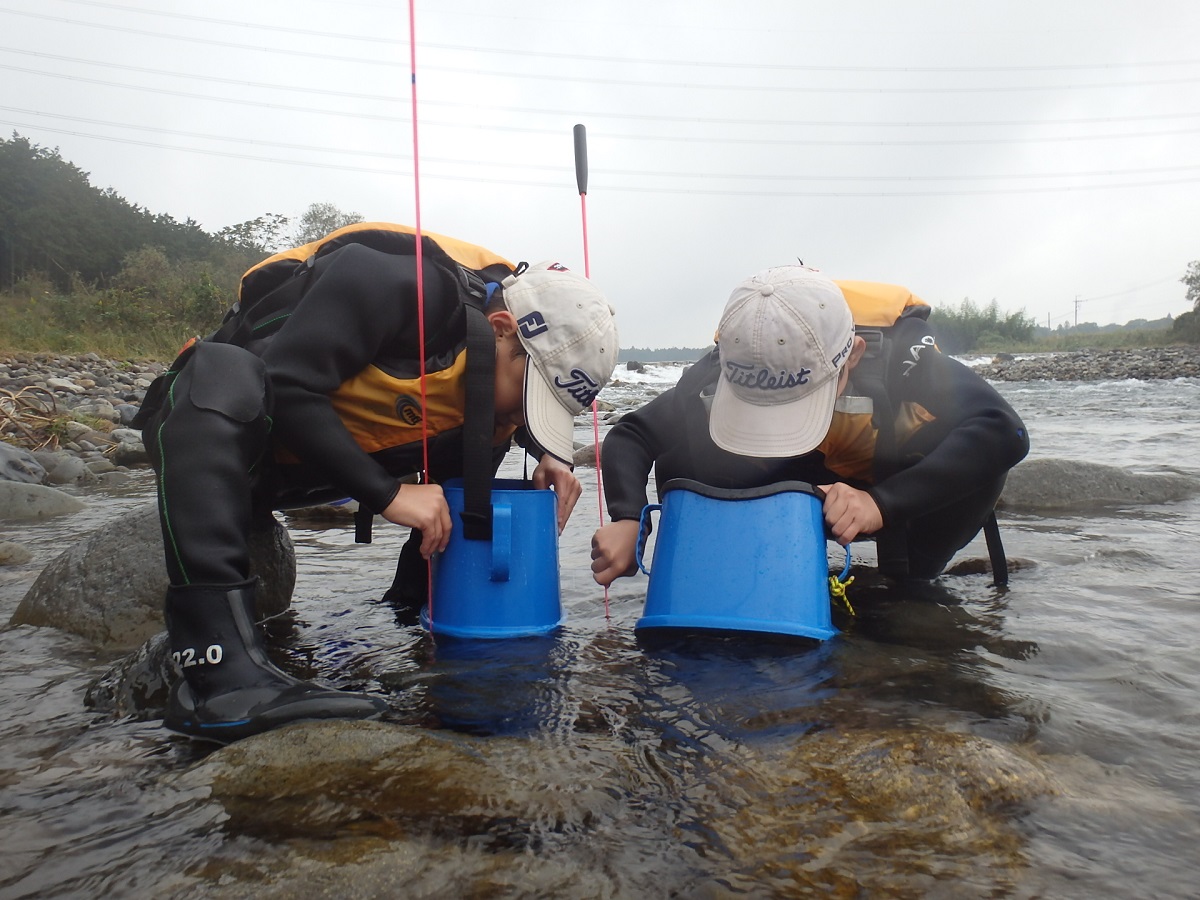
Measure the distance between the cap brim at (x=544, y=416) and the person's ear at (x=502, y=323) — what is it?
0.12m

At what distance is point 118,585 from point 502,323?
4.76ft

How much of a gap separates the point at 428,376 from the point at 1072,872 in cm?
179

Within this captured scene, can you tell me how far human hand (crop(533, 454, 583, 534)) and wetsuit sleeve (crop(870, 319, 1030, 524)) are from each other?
90 cm

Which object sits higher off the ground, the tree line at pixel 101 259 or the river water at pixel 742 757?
→ the tree line at pixel 101 259

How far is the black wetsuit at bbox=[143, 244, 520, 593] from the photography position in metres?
1.86

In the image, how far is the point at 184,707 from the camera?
5.62ft

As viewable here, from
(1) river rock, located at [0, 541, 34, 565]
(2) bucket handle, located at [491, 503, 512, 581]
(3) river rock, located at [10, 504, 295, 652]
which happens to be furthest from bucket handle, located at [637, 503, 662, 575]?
(1) river rock, located at [0, 541, 34, 565]

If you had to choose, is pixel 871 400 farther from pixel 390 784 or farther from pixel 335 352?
pixel 390 784

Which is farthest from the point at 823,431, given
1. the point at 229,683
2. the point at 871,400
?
the point at 229,683

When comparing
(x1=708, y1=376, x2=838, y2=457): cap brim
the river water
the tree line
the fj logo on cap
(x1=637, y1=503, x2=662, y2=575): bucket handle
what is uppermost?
the tree line

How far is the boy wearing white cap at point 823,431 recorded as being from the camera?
223cm

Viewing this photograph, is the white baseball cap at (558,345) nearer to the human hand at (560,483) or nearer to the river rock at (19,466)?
the human hand at (560,483)

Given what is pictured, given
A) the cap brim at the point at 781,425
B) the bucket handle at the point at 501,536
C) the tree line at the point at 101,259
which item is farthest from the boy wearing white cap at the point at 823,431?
the tree line at the point at 101,259

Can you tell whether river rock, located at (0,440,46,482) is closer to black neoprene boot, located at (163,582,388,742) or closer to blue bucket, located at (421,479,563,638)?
blue bucket, located at (421,479,563,638)
